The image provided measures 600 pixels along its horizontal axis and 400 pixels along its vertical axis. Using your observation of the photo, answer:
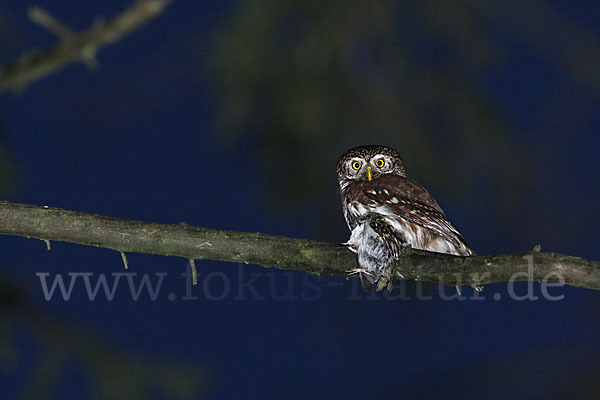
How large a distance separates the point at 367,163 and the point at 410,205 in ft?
1.97

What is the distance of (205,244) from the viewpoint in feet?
8.65

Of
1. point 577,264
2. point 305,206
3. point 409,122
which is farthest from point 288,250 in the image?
point 409,122

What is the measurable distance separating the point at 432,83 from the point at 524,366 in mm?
2191

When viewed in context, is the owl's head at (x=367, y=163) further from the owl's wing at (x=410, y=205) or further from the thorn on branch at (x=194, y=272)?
the thorn on branch at (x=194, y=272)

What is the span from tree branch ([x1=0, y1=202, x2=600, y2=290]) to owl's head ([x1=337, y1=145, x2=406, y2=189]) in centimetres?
119

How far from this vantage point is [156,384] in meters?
4.26

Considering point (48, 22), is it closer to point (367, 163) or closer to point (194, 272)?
point (194, 272)

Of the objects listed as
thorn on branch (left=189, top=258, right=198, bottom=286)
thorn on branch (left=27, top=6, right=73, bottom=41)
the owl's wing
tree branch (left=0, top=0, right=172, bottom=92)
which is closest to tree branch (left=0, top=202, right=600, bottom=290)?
thorn on branch (left=189, top=258, right=198, bottom=286)

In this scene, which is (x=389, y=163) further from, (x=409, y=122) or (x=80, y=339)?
(x=80, y=339)

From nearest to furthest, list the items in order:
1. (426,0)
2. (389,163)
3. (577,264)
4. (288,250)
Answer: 1. (577,264)
2. (288,250)
3. (389,163)
4. (426,0)

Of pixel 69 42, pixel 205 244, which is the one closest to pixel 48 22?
pixel 69 42

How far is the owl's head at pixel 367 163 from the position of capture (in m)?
3.80

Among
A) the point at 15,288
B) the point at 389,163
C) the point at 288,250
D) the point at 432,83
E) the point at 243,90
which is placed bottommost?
the point at 288,250

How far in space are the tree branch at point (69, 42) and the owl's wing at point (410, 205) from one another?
1.83 meters
